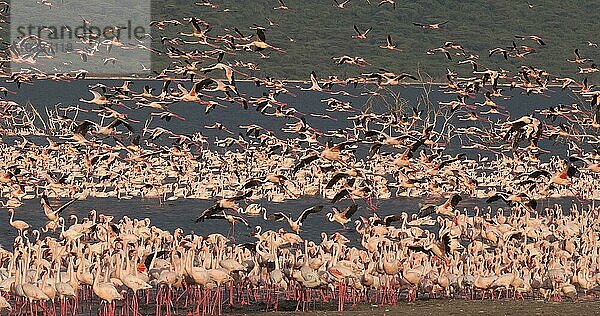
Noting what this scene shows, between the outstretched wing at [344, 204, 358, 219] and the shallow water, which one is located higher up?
the shallow water

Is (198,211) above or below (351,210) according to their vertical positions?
above

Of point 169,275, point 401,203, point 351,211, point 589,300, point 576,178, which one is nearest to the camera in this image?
point 169,275

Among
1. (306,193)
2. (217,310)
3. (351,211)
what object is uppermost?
(306,193)

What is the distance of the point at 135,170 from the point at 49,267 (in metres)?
26.4

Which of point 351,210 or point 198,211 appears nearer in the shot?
point 351,210

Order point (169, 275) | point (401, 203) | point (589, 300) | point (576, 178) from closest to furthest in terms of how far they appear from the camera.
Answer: point (169, 275) → point (589, 300) → point (401, 203) → point (576, 178)

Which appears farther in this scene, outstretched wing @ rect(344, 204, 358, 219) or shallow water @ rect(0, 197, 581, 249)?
shallow water @ rect(0, 197, 581, 249)

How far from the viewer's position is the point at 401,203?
48.7 meters

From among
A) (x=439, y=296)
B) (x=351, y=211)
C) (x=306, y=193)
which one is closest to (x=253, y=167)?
(x=306, y=193)

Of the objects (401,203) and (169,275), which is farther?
(401,203)

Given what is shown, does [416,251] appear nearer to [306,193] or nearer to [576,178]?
[306,193]

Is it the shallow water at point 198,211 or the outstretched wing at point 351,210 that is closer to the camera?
the outstretched wing at point 351,210

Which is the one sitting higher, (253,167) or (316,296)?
(253,167)

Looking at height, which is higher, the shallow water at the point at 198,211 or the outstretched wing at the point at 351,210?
the shallow water at the point at 198,211
